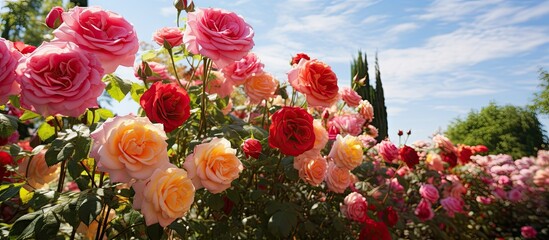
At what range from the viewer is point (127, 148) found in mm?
1075

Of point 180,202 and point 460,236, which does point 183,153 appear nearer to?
point 180,202

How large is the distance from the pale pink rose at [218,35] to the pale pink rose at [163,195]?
406mm

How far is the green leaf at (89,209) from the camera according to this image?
1106 mm

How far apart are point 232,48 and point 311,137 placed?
18.6 inches

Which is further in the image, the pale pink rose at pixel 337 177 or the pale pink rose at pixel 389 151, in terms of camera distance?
the pale pink rose at pixel 389 151

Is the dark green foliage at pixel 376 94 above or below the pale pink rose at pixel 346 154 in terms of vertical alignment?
below

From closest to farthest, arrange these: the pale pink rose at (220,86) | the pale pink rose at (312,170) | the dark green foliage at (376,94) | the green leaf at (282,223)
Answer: the green leaf at (282,223) → the pale pink rose at (312,170) → the pale pink rose at (220,86) → the dark green foliage at (376,94)

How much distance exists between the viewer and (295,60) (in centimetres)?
198

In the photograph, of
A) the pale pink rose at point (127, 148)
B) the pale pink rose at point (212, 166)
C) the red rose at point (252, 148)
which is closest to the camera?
the pale pink rose at point (127, 148)

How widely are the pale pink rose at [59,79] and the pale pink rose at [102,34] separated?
0.13 feet

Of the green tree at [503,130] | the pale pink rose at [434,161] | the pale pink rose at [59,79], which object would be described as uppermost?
the pale pink rose at [59,79]

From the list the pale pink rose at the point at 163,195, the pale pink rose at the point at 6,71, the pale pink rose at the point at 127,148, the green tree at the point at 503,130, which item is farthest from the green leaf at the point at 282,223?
the green tree at the point at 503,130

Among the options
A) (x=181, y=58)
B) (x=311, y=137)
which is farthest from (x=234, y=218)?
(x=181, y=58)

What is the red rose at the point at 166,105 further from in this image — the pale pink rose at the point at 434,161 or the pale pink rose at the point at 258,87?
the pale pink rose at the point at 434,161
